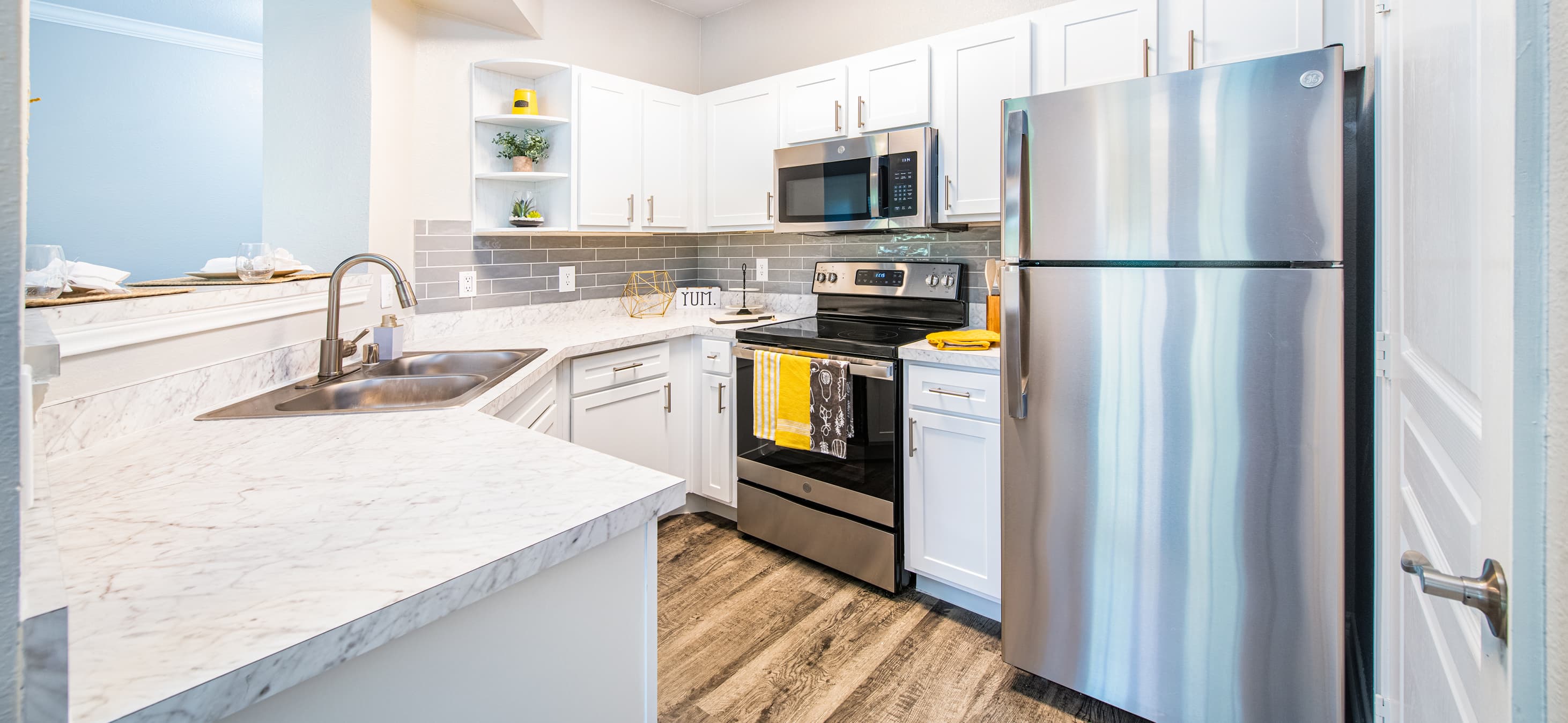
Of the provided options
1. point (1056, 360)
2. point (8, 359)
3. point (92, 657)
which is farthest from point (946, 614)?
point (8, 359)

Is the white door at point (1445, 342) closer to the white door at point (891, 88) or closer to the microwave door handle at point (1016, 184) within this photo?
the microwave door handle at point (1016, 184)

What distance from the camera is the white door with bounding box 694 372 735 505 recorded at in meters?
2.96

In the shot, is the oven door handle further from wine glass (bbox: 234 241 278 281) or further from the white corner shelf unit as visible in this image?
wine glass (bbox: 234 241 278 281)

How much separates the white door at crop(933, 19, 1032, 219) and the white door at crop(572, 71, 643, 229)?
1344 mm

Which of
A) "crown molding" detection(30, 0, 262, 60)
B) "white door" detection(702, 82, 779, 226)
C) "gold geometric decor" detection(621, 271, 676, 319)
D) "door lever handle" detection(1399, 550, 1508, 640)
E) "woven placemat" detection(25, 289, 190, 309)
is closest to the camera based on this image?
"door lever handle" detection(1399, 550, 1508, 640)

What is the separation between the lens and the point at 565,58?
3.13m

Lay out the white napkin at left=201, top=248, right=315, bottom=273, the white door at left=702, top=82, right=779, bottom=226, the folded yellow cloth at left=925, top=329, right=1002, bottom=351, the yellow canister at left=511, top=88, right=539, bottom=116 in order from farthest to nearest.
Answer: the white door at left=702, top=82, right=779, bottom=226, the yellow canister at left=511, top=88, right=539, bottom=116, the folded yellow cloth at left=925, top=329, right=1002, bottom=351, the white napkin at left=201, top=248, right=315, bottom=273

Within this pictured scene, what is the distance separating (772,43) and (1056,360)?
2.49 meters

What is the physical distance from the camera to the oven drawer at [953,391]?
214cm

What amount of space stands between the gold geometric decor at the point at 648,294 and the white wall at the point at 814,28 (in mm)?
1106

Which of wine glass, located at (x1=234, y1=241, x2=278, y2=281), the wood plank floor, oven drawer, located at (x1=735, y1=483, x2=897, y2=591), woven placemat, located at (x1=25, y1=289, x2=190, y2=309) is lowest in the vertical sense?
the wood plank floor

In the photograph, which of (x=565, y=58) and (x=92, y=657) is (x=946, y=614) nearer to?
(x=92, y=657)

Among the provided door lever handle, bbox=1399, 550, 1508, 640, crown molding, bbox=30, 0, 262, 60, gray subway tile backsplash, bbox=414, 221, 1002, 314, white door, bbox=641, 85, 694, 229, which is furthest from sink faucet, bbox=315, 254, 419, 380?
crown molding, bbox=30, 0, 262, 60

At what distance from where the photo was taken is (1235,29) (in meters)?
1.96
